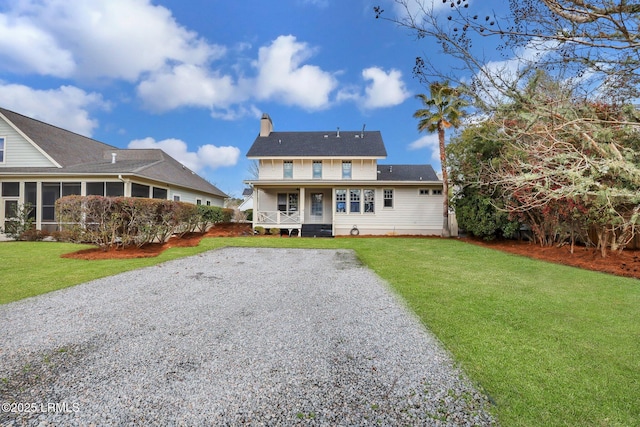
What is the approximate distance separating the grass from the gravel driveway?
15.4 inches

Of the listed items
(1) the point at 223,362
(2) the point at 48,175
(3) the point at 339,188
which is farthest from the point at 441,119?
(2) the point at 48,175

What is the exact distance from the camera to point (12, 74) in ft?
50.6

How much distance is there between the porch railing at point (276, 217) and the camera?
16.7m

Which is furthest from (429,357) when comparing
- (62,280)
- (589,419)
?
(62,280)

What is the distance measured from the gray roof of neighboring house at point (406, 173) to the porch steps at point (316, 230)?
489cm

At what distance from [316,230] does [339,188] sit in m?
2.95

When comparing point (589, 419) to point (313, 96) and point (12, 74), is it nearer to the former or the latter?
point (313, 96)

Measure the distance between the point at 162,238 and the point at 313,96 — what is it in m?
14.4

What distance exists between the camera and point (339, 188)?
55.1 ft

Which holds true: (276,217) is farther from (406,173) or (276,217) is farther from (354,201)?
(406,173)

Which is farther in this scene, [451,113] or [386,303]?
[451,113]

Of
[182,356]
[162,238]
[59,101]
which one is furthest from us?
[59,101]

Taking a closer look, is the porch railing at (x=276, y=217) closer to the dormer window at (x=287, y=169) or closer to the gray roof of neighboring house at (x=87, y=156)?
the dormer window at (x=287, y=169)

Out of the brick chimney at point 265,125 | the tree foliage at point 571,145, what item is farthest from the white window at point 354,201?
the tree foliage at point 571,145
